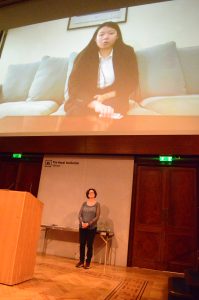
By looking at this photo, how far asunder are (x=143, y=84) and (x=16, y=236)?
2263mm

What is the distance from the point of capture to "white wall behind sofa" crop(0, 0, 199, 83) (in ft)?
10.4

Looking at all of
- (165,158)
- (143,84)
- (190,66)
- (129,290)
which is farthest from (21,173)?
(190,66)

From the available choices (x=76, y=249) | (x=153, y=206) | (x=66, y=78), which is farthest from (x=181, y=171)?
(x=66, y=78)

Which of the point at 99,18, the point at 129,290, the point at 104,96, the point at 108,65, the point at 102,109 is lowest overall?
the point at 129,290

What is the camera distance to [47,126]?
12.7 ft

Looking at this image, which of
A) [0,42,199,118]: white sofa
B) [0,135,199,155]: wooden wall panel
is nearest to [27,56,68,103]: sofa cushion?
[0,42,199,118]: white sofa

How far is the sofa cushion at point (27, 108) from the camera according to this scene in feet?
12.4

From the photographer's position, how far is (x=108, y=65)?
3.49 metres

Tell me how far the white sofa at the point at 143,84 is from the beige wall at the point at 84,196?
2.09 m

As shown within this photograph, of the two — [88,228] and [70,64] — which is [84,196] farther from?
[70,64]

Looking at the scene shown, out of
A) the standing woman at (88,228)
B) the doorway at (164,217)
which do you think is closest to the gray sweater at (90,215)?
the standing woman at (88,228)

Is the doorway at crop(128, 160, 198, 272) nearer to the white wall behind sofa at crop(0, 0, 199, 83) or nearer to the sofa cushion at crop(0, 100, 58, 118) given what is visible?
the sofa cushion at crop(0, 100, 58, 118)

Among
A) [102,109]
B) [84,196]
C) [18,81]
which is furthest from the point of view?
[84,196]

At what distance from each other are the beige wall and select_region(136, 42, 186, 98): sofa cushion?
7.54ft
